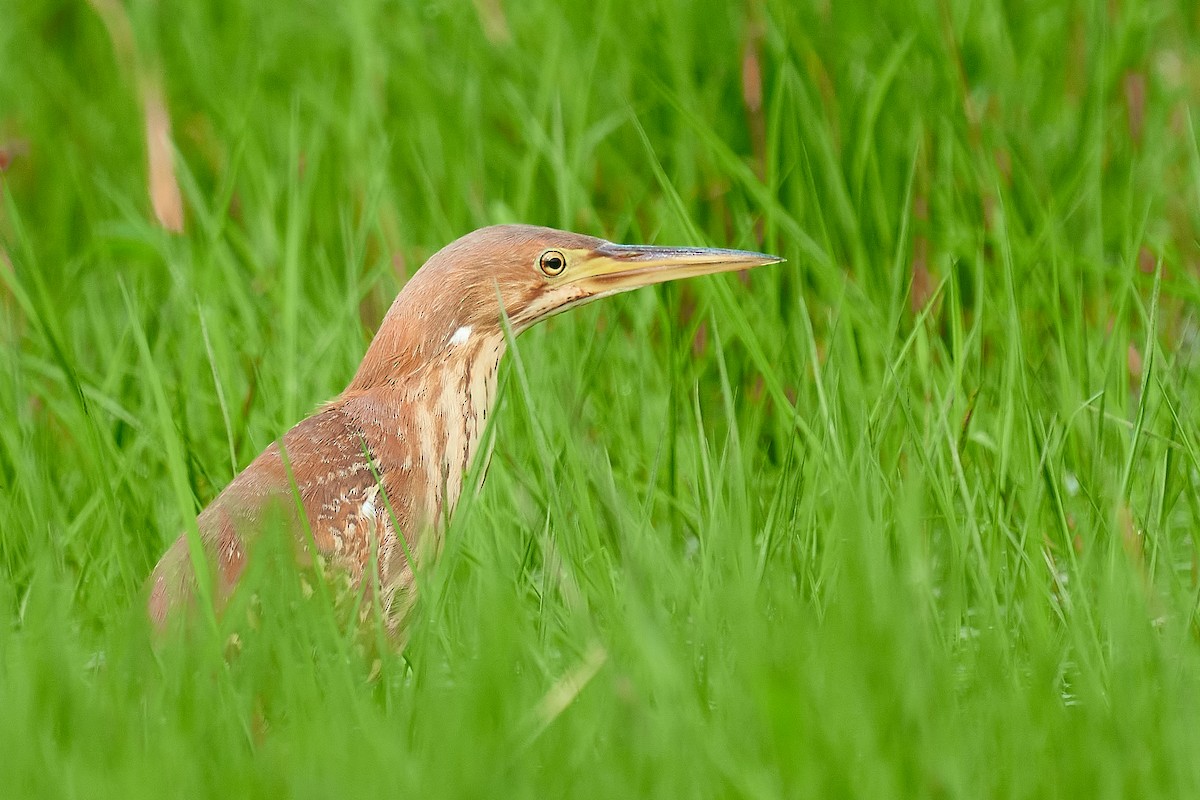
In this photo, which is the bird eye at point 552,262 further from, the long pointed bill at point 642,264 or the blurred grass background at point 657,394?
the blurred grass background at point 657,394

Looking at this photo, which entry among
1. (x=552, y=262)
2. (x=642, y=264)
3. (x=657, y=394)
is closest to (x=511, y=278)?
(x=552, y=262)

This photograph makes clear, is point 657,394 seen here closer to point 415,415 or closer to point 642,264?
point 642,264

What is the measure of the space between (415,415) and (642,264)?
49 centimetres

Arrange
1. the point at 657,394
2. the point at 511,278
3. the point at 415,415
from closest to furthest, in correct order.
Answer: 1. the point at 415,415
2. the point at 511,278
3. the point at 657,394

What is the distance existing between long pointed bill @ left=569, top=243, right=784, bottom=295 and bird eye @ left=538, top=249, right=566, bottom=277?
3 centimetres

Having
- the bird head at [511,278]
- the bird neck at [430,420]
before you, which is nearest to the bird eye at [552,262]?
the bird head at [511,278]

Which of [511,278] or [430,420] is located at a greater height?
[511,278]

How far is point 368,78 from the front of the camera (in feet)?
14.2

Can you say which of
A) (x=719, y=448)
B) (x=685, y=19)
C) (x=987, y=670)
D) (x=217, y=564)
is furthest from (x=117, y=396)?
(x=987, y=670)

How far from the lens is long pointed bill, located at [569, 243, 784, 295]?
10.4 ft

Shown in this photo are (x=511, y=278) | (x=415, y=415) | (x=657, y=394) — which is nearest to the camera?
(x=415, y=415)

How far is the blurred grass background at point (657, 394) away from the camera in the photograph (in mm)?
2051

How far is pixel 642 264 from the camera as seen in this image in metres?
3.21

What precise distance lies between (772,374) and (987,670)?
962 millimetres
